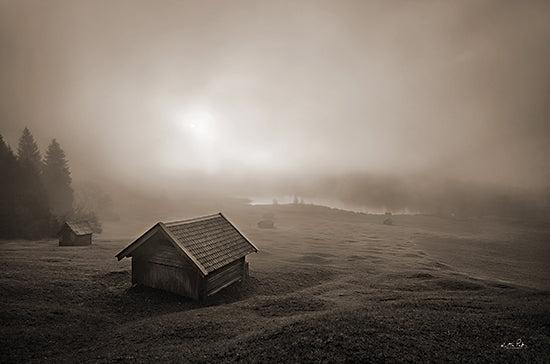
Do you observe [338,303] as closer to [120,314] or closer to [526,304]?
[526,304]

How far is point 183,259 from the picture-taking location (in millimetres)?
15453

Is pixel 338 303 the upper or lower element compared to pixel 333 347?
lower

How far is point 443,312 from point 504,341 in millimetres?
3373

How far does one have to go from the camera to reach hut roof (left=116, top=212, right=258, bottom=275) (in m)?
15.2

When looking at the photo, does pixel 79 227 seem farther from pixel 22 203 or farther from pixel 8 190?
pixel 8 190

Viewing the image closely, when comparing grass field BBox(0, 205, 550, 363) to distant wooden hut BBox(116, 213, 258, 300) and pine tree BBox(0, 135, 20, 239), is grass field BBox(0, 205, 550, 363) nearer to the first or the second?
distant wooden hut BBox(116, 213, 258, 300)

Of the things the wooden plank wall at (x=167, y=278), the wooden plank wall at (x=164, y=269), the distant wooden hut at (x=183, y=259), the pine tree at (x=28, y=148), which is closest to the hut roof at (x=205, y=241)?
the distant wooden hut at (x=183, y=259)

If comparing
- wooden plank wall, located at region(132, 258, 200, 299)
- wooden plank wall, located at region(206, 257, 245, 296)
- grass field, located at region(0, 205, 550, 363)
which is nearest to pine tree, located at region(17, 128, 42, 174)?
grass field, located at region(0, 205, 550, 363)

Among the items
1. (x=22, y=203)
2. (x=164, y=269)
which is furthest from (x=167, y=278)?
(x=22, y=203)

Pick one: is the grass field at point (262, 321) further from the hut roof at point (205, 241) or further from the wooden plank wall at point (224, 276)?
the hut roof at point (205, 241)

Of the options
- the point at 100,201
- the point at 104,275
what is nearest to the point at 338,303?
the point at 104,275

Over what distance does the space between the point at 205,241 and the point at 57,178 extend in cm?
7800

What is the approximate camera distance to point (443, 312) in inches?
489

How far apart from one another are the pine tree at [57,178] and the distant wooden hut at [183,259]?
67.5 meters
